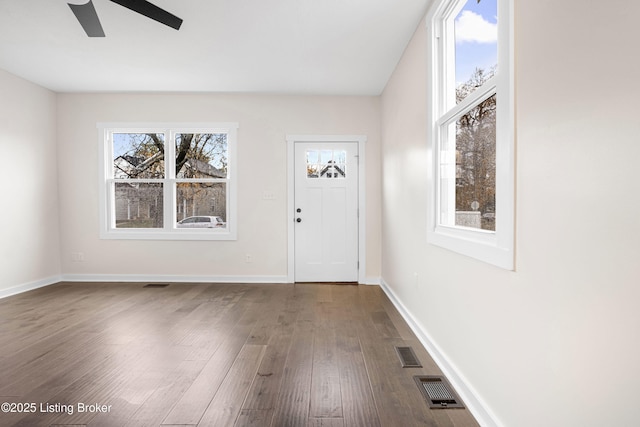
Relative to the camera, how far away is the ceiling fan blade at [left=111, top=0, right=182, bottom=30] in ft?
7.66

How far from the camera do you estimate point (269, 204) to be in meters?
4.93

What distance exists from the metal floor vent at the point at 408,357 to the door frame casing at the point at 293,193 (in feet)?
7.54

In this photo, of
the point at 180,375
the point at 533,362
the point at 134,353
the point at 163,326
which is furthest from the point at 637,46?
the point at 163,326

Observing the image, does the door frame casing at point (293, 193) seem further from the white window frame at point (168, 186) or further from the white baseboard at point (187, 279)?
the white window frame at point (168, 186)

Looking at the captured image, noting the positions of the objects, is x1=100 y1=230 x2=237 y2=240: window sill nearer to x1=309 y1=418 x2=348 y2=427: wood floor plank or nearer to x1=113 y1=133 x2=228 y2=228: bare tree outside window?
x1=113 y1=133 x2=228 y2=228: bare tree outside window

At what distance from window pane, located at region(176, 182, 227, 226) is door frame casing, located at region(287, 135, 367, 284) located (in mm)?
933

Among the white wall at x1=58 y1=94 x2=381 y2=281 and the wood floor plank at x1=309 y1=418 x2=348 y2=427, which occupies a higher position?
the white wall at x1=58 y1=94 x2=381 y2=281

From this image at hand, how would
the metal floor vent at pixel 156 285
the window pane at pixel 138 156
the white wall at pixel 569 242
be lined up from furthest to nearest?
1. the window pane at pixel 138 156
2. the metal floor vent at pixel 156 285
3. the white wall at pixel 569 242

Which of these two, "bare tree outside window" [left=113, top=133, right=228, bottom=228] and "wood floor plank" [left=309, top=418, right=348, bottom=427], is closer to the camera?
"wood floor plank" [left=309, top=418, right=348, bottom=427]

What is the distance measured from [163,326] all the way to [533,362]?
285 cm

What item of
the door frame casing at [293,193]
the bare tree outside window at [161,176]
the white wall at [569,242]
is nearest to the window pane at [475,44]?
the white wall at [569,242]

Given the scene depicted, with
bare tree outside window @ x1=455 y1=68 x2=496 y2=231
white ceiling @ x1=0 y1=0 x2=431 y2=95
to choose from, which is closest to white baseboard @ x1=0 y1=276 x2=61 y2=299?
white ceiling @ x1=0 y1=0 x2=431 y2=95

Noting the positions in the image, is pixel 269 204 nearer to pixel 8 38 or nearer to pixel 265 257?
pixel 265 257

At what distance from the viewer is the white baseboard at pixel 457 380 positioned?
5.65 ft
